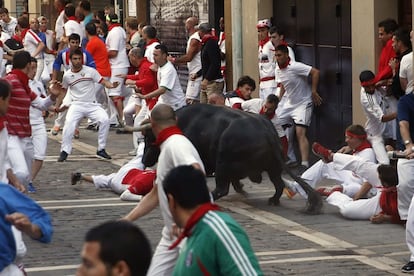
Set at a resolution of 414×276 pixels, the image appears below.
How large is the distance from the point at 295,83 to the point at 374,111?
244 cm

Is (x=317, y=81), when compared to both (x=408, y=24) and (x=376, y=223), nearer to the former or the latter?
(x=408, y=24)

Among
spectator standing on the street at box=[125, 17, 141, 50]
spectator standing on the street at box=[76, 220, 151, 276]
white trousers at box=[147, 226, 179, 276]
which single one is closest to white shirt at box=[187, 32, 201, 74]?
spectator standing on the street at box=[125, 17, 141, 50]

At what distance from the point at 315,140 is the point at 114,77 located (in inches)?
203

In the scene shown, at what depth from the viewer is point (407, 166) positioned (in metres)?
12.5

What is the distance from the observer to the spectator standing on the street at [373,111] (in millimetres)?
15305

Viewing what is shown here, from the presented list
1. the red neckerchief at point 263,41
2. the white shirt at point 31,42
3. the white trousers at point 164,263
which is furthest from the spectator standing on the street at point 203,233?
the white shirt at point 31,42

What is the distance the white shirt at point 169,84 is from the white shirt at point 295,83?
1.66 meters

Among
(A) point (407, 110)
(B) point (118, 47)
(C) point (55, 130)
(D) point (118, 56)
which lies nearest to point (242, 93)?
(A) point (407, 110)

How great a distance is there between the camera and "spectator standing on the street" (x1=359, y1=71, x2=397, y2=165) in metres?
15.3

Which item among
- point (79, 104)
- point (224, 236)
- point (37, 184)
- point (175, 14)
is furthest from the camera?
point (175, 14)

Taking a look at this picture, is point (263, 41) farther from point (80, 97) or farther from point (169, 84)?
point (80, 97)

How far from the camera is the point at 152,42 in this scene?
71.2 feet

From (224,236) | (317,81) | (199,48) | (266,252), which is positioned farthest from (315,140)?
(224,236)

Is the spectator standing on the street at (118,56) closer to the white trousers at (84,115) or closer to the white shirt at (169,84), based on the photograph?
the white trousers at (84,115)
